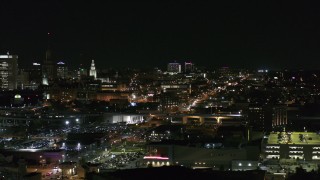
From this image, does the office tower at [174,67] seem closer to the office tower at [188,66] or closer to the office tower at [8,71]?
the office tower at [188,66]

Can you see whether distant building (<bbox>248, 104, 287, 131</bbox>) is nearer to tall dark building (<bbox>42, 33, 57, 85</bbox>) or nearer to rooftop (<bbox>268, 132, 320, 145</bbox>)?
rooftop (<bbox>268, 132, 320, 145</bbox>)

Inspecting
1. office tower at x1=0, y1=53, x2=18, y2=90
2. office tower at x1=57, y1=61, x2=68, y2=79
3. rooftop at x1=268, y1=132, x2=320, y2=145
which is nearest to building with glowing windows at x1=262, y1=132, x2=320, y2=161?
rooftop at x1=268, y1=132, x2=320, y2=145

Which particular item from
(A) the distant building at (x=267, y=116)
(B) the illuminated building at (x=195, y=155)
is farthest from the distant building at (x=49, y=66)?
(B) the illuminated building at (x=195, y=155)

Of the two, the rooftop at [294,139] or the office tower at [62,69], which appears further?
the office tower at [62,69]

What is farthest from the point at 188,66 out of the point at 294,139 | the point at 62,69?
the point at 294,139

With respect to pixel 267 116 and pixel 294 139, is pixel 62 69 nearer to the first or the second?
pixel 267 116

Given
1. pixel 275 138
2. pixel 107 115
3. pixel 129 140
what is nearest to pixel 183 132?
pixel 129 140

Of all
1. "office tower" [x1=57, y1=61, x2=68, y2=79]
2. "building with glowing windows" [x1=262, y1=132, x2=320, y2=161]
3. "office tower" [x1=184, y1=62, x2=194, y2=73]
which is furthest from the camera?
"office tower" [x1=184, y1=62, x2=194, y2=73]

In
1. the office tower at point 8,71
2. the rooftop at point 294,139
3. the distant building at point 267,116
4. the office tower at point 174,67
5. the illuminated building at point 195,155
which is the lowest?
the illuminated building at point 195,155

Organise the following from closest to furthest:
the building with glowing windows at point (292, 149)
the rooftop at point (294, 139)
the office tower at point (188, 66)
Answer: the building with glowing windows at point (292, 149) < the rooftop at point (294, 139) < the office tower at point (188, 66)
